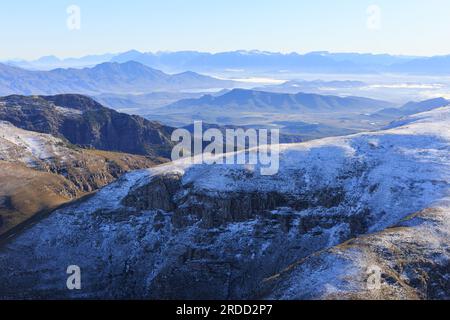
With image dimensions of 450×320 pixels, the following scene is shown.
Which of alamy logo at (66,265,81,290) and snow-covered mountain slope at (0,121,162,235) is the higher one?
snow-covered mountain slope at (0,121,162,235)

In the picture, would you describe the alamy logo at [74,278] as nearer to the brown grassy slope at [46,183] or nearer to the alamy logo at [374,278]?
the brown grassy slope at [46,183]

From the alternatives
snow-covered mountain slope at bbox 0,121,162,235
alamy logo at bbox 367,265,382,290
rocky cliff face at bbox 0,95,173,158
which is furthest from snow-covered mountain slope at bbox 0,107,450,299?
rocky cliff face at bbox 0,95,173,158

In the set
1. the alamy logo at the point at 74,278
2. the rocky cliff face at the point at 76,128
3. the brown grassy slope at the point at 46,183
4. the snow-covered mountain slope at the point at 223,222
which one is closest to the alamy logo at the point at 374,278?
the snow-covered mountain slope at the point at 223,222

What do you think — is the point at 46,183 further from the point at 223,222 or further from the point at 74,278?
the point at 223,222

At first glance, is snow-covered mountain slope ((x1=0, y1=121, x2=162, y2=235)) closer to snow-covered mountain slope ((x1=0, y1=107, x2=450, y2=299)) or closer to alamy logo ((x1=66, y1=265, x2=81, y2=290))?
snow-covered mountain slope ((x1=0, y1=107, x2=450, y2=299))

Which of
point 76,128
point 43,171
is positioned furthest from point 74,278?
point 76,128
